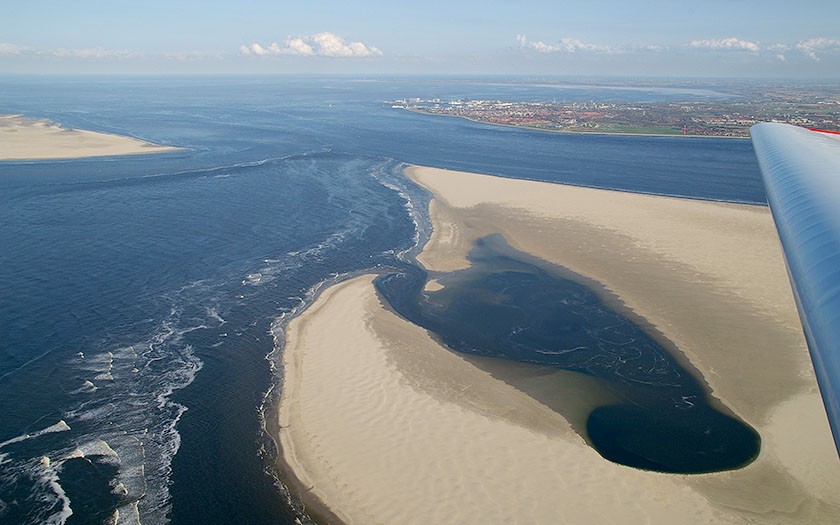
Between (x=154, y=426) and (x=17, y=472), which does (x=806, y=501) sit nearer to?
(x=154, y=426)

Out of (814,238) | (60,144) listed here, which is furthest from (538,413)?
(60,144)

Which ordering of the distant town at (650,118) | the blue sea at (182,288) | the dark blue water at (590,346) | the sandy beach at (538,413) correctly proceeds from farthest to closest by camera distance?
1. the distant town at (650,118)
2. the dark blue water at (590,346)
3. the blue sea at (182,288)
4. the sandy beach at (538,413)

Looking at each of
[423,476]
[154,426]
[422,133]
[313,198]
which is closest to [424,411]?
[423,476]

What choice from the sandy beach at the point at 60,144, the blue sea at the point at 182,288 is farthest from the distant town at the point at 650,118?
the sandy beach at the point at 60,144

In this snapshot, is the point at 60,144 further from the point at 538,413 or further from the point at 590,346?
the point at 538,413

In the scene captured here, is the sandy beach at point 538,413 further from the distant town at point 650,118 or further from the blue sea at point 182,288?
the distant town at point 650,118

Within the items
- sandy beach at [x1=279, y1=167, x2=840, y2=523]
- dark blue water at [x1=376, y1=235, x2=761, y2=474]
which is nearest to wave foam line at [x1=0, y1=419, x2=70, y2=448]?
sandy beach at [x1=279, y1=167, x2=840, y2=523]
